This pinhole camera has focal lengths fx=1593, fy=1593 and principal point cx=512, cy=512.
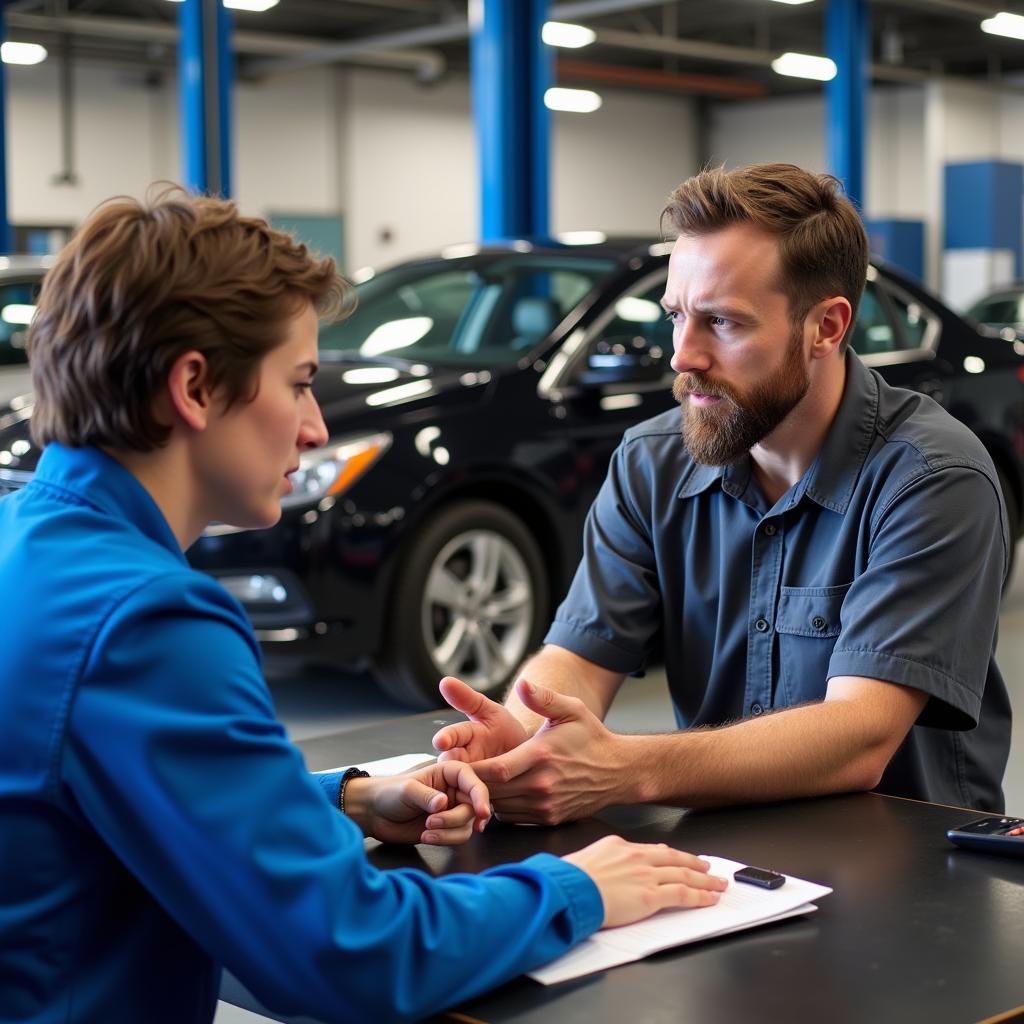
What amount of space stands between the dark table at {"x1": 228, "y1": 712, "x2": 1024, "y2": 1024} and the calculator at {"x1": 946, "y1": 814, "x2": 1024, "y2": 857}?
11mm

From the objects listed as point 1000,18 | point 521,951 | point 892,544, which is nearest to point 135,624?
point 521,951

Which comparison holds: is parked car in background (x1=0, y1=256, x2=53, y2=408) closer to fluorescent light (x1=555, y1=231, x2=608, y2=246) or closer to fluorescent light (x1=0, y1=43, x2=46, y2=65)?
fluorescent light (x1=555, y1=231, x2=608, y2=246)

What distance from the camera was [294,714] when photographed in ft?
16.0

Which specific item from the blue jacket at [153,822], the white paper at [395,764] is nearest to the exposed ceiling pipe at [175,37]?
the white paper at [395,764]

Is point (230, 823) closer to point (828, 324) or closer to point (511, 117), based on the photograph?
point (828, 324)

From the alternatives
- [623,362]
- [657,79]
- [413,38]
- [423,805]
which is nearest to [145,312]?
[423,805]

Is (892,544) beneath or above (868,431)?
beneath

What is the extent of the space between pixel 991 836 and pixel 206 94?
7.29 metres

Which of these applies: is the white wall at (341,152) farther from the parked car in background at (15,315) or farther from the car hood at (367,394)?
the car hood at (367,394)

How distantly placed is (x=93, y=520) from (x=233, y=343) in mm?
179

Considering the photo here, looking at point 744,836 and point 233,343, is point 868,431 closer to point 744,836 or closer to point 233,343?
point 744,836

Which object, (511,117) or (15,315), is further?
(511,117)

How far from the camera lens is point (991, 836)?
1.60m

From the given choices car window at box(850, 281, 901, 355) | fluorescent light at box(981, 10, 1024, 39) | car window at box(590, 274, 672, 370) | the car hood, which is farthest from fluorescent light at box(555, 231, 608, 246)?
fluorescent light at box(981, 10, 1024, 39)
